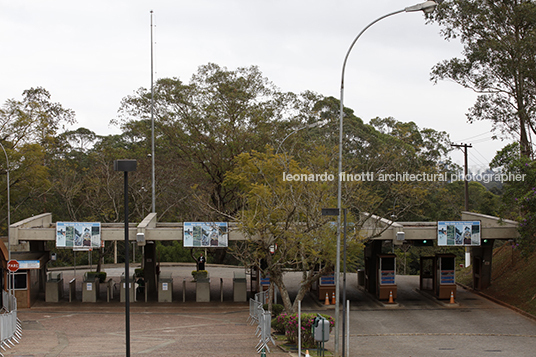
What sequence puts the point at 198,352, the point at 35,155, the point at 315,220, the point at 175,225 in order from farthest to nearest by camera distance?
the point at 35,155 < the point at 175,225 < the point at 315,220 < the point at 198,352

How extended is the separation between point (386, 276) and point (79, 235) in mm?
16110

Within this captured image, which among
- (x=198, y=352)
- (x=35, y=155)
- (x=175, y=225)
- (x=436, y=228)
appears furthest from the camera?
(x=35, y=155)

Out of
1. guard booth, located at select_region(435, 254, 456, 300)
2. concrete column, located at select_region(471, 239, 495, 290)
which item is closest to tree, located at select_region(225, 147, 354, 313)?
guard booth, located at select_region(435, 254, 456, 300)

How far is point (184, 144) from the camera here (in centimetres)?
3988

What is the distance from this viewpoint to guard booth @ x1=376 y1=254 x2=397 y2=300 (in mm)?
29875

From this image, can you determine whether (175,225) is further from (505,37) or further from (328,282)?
(505,37)

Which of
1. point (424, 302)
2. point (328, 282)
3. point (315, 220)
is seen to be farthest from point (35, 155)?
point (424, 302)

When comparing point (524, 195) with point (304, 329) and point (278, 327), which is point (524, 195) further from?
point (304, 329)

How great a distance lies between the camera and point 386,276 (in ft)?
98.4

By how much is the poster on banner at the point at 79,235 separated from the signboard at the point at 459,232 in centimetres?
1758

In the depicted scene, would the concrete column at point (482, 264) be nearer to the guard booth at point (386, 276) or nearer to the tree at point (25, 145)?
the guard booth at point (386, 276)

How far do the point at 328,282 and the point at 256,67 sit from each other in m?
17.2

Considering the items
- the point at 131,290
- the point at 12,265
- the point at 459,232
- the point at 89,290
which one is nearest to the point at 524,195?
the point at 459,232

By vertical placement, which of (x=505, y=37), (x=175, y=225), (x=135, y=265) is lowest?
(x=135, y=265)
